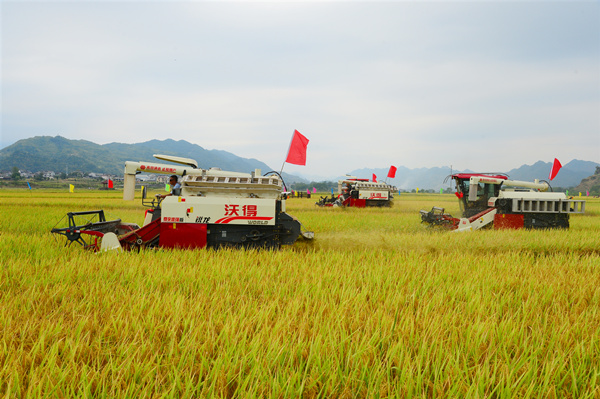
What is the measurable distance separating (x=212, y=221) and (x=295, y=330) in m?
4.07

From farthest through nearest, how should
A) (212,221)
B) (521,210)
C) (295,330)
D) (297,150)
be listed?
(521,210), (297,150), (212,221), (295,330)

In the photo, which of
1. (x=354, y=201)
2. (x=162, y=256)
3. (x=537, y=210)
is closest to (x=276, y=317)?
(x=162, y=256)

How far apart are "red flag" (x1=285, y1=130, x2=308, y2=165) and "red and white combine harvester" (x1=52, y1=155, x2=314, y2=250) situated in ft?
6.86

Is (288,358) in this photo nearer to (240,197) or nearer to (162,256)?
(162,256)

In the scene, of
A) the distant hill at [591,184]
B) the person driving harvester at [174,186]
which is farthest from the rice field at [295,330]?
the distant hill at [591,184]

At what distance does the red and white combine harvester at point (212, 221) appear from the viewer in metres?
6.29

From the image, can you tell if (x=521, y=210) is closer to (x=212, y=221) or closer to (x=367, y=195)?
(x=212, y=221)

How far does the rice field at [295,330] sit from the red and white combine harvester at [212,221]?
3.25ft

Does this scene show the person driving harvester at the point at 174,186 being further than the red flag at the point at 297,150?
No

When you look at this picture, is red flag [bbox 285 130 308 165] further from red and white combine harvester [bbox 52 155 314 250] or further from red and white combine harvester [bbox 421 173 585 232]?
red and white combine harvester [bbox 421 173 585 232]

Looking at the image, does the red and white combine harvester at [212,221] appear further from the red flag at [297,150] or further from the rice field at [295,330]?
the red flag at [297,150]

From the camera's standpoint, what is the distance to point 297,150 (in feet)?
29.5

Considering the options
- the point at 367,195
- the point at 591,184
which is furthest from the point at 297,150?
the point at 591,184

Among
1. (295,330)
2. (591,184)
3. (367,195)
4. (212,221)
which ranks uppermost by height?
(591,184)
